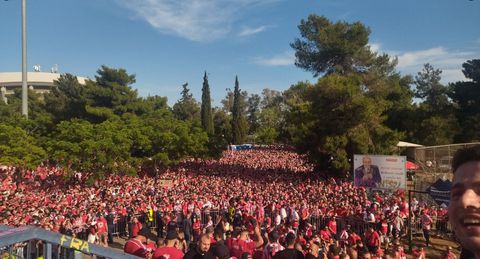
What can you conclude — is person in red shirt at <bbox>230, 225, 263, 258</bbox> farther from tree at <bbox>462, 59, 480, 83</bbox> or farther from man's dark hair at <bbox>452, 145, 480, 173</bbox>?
tree at <bbox>462, 59, 480, 83</bbox>

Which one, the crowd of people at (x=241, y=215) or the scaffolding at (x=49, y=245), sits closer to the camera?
the scaffolding at (x=49, y=245)

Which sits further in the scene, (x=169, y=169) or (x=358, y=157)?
(x=169, y=169)

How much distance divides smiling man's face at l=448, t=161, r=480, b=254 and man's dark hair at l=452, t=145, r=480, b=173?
0.09 feet

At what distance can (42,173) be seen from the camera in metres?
28.9

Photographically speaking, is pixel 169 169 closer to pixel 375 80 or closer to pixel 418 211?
pixel 375 80

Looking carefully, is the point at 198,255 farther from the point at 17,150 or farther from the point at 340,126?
the point at 17,150

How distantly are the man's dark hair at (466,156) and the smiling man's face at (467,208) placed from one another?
28mm

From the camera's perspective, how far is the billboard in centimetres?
1864

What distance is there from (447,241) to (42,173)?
26702 millimetres

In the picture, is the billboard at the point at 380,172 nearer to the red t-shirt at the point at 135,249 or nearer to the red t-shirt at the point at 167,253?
the red t-shirt at the point at 167,253

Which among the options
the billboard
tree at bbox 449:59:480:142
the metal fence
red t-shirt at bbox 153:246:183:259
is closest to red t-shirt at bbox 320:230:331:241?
red t-shirt at bbox 153:246:183:259

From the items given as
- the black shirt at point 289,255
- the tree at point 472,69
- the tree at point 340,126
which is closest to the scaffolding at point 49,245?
the black shirt at point 289,255

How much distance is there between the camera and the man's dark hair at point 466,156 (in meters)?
1.80

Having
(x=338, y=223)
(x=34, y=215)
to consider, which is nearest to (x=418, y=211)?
(x=338, y=223)
